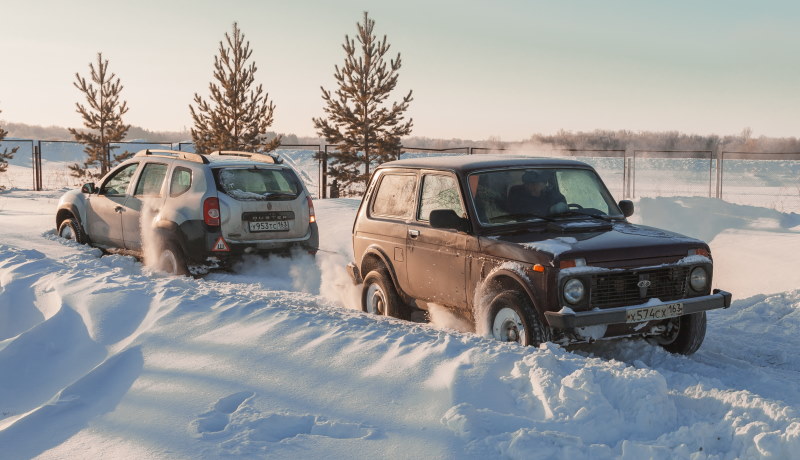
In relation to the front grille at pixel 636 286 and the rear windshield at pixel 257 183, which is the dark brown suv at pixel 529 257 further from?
the rear windshield at pixel 257 183

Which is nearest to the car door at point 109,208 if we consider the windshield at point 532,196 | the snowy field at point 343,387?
the snowy field at point 343,387

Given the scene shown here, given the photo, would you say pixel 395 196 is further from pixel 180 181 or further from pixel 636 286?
pixel 180 181

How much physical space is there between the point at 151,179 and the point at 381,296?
4.91 metres

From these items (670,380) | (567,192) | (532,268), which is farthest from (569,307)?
(567,192)

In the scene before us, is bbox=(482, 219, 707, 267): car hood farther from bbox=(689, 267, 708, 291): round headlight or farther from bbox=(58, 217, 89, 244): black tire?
bbox=(58, 217, 89, 244): black tire

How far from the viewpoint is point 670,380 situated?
586cm

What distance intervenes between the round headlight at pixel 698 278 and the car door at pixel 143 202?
7434 millimetres

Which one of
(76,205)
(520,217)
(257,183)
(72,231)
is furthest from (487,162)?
(72,231)

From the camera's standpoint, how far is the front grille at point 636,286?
6242 millimetres

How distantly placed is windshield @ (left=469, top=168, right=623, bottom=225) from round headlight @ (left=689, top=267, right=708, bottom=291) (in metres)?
1.09

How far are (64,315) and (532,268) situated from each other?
4543mm

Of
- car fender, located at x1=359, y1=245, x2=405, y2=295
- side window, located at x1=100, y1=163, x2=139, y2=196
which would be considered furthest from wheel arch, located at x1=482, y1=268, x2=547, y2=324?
side window, located at x1=100, y1=163, x2=139, y2=196

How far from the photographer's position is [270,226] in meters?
10.9

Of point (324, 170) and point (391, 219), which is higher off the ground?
point (324, 170)
